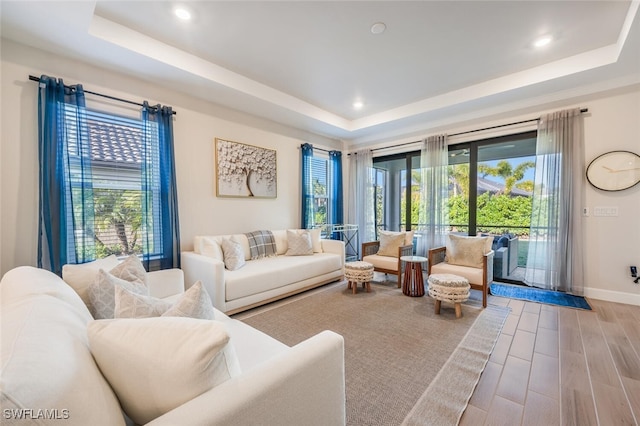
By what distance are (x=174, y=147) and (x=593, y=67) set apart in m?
4.88

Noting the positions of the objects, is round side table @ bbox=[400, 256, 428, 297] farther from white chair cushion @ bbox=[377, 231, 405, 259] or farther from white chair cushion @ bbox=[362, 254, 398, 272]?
white chair cushion @ bbox=[377, 231, 405, 259]

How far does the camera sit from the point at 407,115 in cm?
427

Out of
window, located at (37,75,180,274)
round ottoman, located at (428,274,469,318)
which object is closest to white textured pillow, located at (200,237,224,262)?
window, located at (37,75,180,274)

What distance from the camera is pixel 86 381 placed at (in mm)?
666

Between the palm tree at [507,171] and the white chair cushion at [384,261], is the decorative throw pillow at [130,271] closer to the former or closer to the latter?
the white chair cushion at [384,261]

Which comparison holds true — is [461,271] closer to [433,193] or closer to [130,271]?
[433,193]

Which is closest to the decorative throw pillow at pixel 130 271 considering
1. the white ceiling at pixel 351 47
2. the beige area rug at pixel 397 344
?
the beige area rug at pixel 397 344

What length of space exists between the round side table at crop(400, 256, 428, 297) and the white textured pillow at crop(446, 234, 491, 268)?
42cm

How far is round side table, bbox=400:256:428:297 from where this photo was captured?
3.45m

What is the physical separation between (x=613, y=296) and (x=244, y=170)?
5.11 m

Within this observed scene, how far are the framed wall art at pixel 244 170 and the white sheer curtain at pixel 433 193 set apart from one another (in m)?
2.61

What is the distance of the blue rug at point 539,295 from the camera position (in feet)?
10.3

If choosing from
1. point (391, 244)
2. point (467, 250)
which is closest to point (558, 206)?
point (467, 250)

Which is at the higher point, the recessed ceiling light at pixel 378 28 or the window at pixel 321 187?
the recessed ceiling light at pixel 378 28
